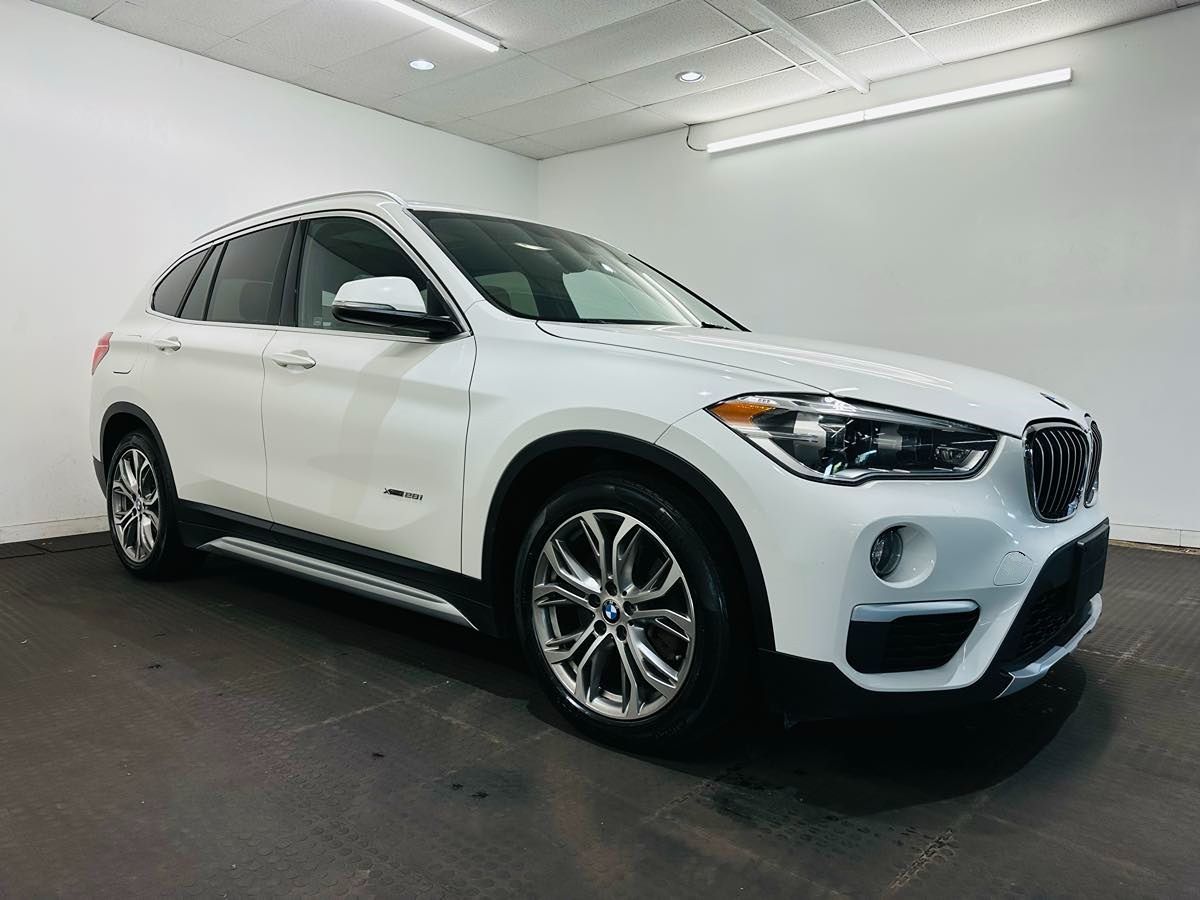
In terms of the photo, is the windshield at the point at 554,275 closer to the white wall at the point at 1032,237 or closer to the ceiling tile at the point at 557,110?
the white wall at the point at 1032,237

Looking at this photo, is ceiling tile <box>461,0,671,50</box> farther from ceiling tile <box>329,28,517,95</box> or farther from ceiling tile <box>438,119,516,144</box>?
ceiling tile <box>438,119,516,144</box>

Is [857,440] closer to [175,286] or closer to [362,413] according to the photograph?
[362,413]

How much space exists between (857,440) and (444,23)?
4.33 m

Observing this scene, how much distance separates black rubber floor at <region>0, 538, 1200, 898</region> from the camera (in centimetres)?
159

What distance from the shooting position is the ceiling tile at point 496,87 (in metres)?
5.79

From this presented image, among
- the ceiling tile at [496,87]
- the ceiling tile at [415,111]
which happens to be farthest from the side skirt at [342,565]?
the ceiling tile at [415,111]

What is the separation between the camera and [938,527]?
170cm

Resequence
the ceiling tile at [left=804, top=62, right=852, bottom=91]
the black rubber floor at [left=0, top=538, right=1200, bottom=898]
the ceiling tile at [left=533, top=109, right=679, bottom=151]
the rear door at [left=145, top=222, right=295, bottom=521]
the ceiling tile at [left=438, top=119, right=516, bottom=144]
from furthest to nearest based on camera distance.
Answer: the ceiling tile at [left=438, top=119, right=516, bottom=144], the ceiling tile at [left=533, top=109, right=679, bottom=151], the ceiling tile at [left=804, top=62, right=852, bottom=91], the rear door at [left=145, top=222, right=295, bottom=521], the black rubber floor at [left=0, top=538, right=1200, bottom=898]

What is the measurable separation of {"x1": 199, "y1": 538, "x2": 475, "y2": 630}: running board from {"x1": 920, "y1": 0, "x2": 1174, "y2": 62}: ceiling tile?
475 centimetres

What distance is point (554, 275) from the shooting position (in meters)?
2.73

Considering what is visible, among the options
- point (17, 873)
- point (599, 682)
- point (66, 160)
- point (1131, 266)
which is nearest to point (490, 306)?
point (599, 682)

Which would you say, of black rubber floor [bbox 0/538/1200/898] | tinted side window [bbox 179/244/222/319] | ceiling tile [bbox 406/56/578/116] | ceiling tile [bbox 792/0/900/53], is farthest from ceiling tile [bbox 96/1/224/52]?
black rubber floor [bbox 0/538/1200/898]

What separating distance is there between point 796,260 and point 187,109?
449 cm

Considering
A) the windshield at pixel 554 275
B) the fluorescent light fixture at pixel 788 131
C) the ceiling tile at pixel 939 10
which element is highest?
the ceiling tile at pixel 939 10
